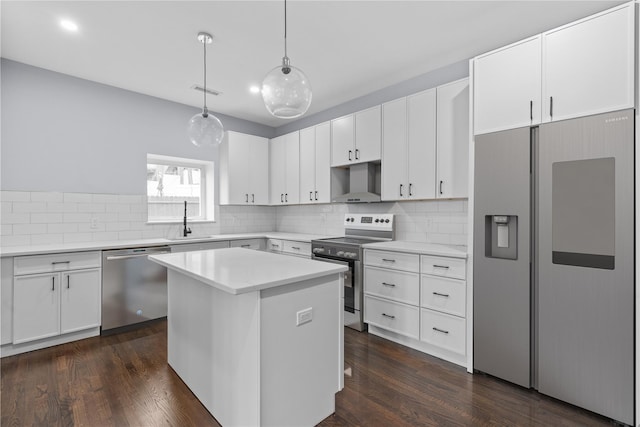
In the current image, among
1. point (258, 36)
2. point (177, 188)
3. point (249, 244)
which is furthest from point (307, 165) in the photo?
point (258, 36)

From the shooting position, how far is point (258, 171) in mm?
4938

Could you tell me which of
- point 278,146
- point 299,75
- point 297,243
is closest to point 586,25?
point 299,75

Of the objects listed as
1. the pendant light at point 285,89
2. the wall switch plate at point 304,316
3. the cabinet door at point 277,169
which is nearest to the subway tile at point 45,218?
the cabinet door at point 277,169

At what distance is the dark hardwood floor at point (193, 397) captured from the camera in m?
1.93

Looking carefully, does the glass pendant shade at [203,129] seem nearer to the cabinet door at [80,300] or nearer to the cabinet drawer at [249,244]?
the cabinet door at [80,300]

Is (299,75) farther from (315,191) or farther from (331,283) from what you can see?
(315,191)

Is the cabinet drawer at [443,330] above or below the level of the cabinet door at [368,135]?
below

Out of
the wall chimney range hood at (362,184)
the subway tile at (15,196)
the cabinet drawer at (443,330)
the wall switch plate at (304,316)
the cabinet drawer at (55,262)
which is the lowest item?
the cabinet drawer at (443,330)

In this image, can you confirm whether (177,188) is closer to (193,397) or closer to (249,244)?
(249,244)

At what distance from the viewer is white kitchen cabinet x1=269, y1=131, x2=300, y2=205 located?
4633 millimetres

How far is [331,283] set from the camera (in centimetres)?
195

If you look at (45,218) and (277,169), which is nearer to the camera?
(45,218)

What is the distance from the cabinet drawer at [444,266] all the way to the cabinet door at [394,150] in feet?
2.66

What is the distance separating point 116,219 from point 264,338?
10.1ft
